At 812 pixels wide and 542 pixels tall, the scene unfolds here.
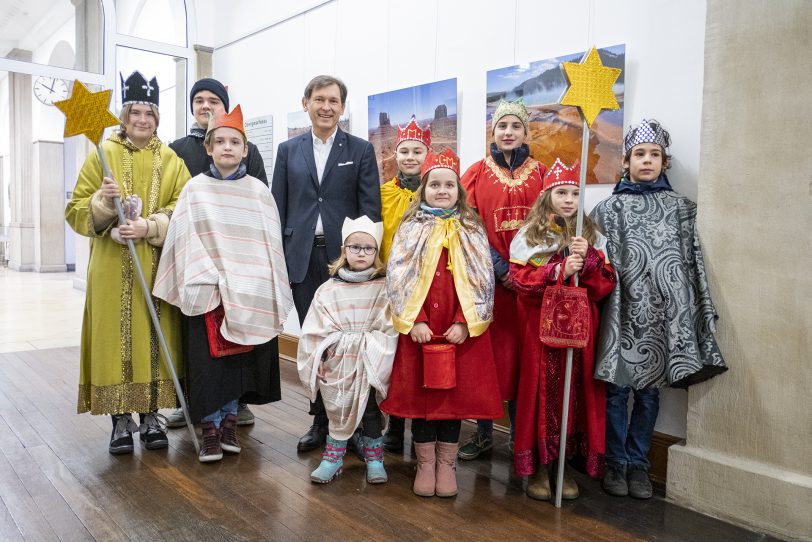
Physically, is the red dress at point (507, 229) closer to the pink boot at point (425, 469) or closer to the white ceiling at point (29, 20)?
the pink boot at point (425, 469)

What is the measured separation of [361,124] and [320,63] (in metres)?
0.76

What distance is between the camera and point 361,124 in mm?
4504

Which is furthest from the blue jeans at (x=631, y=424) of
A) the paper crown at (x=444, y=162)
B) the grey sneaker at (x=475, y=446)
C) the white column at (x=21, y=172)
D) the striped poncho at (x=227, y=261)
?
the white column at (x=21, y=172)

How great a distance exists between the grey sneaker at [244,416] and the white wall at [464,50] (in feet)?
6.44

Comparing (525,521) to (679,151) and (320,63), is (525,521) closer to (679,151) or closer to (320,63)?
(679,151)

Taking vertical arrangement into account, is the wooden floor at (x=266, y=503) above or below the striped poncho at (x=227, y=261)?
below

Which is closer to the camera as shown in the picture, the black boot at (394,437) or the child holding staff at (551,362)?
the child holding staff at (551,362)

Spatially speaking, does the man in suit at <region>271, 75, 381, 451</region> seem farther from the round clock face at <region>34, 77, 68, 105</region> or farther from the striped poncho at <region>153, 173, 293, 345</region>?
the round clock face at <region>34, 77, 68, 105</region>

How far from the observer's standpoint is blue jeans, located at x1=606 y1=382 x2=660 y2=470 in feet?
8.89

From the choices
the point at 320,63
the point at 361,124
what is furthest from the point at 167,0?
the point at 361,124

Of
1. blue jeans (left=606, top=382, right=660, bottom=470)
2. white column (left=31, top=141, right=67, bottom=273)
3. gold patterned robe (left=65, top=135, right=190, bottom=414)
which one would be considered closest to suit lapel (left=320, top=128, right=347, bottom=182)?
gold patterned robe (left=65, top=135, right=190, bottom=414)

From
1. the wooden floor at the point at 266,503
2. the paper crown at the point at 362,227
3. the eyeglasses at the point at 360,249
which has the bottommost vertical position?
the wooden floor at the point at 266,503

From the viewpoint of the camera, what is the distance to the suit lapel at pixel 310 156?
3.21 metres

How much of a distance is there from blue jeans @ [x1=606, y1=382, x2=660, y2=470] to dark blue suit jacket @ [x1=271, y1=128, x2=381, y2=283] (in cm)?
141
